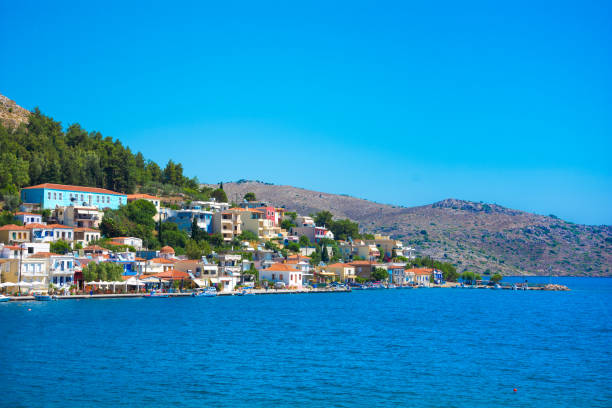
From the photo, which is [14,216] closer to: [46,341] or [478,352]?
[46,341]

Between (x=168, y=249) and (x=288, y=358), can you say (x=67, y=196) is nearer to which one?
(x=168, y=249)

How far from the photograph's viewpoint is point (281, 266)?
84.4 metres

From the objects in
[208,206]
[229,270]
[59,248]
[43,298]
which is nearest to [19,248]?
[59,248]

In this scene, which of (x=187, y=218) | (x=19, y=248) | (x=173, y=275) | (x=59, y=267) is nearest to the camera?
(x=19, y=248)

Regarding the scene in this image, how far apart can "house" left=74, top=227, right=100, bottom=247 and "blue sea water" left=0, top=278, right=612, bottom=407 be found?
690 inches

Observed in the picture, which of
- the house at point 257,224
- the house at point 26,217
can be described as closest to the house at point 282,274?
the house at point 257,224

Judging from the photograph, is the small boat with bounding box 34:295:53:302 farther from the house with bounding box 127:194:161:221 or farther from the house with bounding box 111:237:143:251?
the house with bounding box 127:194:161:221

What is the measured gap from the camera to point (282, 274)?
83.7 meters

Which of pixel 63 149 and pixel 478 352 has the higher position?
pixel 63 149

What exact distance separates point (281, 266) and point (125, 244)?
20.9 meters

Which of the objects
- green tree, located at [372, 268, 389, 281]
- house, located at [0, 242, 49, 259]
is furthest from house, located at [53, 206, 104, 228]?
green tree, located at [372, 268, 389, 281]

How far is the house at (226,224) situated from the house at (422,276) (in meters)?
35.2

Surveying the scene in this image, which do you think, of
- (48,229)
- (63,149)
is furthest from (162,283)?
(63,149)

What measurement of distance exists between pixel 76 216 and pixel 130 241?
7166 mm
